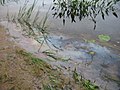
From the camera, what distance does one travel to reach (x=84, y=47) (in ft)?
16.5

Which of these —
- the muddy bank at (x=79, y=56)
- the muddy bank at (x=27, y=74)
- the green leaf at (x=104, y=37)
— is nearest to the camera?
the muddy bank at (x=27, y=74)

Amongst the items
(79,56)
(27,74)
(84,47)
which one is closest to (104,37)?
(84,47)

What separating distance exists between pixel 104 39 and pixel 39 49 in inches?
72.9

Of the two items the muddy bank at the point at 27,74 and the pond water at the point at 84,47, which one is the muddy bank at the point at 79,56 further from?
the muddy bank at the point at 27,74

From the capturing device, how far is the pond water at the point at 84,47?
398 centimetres

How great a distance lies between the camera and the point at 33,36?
505 cm

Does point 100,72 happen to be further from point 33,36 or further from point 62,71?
point 33,36

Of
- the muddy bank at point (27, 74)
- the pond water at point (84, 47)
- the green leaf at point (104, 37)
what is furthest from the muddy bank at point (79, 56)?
the green leaf at point (104, 37)

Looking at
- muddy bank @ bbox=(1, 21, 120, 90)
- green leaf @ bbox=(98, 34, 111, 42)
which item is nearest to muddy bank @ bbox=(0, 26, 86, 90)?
muddy bank @ bbox=(1, 21, 120, 90)

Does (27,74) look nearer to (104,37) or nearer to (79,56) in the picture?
(79,56)

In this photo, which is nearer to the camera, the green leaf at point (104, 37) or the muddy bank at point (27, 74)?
the muddy bank at point (27, 74)

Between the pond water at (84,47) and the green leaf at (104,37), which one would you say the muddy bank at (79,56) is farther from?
the green leaf at (104,37)

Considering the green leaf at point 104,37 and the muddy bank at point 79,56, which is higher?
the green leaf at point 104,37

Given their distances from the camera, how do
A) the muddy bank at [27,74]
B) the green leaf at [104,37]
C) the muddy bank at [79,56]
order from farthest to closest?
the green leaf at [104,37], the muddy bank at [79,56], the muddy bank at [27,74]
